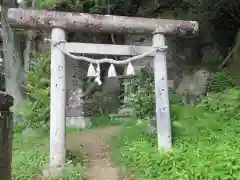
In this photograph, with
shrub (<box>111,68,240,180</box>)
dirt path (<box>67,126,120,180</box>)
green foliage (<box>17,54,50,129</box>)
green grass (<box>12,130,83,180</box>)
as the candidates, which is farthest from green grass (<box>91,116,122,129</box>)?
green grass (<box>12,130,83,180</box>)

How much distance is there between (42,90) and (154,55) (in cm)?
529

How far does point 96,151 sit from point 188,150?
8.31ft

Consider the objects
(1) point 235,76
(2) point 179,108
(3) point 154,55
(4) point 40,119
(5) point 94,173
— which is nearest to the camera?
(5) point 94,173

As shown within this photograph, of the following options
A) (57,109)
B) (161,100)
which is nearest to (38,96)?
(57,109)

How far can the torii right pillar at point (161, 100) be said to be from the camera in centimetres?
719

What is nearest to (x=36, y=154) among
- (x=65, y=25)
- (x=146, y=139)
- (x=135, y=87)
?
(x=146, y=139)

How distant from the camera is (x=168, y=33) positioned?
24.4 feet

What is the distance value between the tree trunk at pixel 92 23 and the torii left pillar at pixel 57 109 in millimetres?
254

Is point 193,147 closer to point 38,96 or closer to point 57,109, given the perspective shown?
point 57,109

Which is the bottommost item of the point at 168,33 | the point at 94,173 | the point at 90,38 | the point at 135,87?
the point at 94,173

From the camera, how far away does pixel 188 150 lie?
6699mm

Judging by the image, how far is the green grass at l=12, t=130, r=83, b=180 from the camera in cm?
658

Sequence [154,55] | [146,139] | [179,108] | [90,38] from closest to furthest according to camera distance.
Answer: [154,55]
[146,139]
[179,108]
[90,38]

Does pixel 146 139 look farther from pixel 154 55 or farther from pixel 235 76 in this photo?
pixel 235 76
